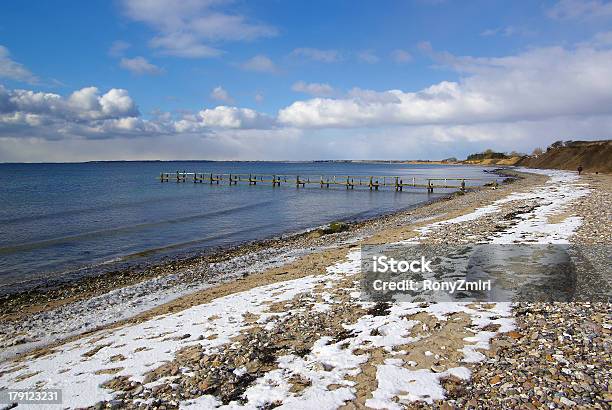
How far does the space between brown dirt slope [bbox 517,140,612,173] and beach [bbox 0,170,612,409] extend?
70830 mm

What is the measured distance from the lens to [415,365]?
5184mm

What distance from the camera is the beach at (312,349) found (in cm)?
458

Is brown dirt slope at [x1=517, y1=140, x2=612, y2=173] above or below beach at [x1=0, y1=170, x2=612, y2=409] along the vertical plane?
above

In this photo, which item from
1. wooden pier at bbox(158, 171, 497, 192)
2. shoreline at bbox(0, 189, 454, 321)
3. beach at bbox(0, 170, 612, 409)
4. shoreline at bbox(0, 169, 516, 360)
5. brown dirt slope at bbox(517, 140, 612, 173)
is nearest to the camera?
beach at bbox(0, 170, 612, 409)

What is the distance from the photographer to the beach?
4.58 m

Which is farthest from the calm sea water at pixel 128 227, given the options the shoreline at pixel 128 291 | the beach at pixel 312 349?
the beach at pixel 312 349

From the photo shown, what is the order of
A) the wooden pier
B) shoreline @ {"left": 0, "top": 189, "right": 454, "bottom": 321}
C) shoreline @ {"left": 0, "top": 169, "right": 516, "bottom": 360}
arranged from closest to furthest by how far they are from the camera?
shoreline @ {"left": 0, "top": 169, "right": 516, "bottom": 360}
shoreline @ {"left": 0, "top": 189, "right": 454, "bottom": 321}
the wooden pier

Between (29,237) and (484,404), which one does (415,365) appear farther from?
(29,237)

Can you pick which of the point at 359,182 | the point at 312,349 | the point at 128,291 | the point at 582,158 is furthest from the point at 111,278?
the point at 582,158

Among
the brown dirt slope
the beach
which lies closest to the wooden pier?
the brown dirt slope

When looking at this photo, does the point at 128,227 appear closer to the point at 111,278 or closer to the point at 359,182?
the point at 111,278

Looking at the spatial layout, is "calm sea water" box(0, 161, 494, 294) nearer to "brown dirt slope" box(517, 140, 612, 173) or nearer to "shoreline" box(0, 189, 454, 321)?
"shoreline" box(0, 189, 454, 321)

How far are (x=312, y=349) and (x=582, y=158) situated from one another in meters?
91.5

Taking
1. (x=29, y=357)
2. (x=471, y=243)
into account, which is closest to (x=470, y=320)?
(x=471, y=243)
